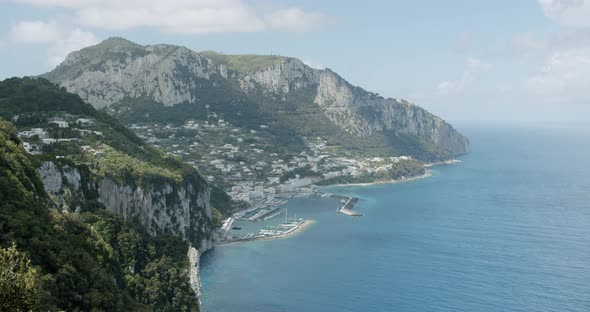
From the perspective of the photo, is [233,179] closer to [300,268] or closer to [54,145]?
[300,268]

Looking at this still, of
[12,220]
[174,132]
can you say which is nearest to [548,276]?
[12,220]

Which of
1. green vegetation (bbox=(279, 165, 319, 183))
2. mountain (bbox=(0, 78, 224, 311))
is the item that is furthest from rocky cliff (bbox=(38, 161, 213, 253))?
green vegetation (bbox=(279, 165, 319, 183))

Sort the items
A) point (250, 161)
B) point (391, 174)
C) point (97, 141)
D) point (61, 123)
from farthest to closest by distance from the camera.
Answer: point (391, 174) → point (250, 161) → point (61, 123) → point (97, 141)

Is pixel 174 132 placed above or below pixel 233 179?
above

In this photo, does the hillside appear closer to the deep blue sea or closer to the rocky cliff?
the deep blue sea

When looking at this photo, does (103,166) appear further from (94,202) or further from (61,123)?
(61,123)

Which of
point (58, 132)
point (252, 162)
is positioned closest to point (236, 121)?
point (252, 162)

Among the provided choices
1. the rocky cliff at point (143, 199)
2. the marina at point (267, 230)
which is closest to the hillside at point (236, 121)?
the marina at point (267, 230)
